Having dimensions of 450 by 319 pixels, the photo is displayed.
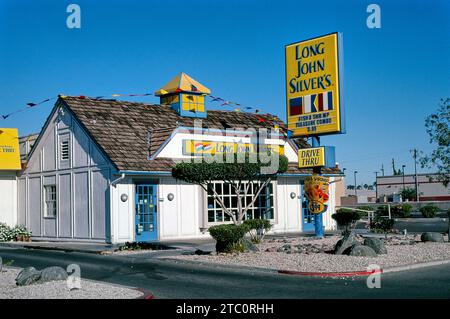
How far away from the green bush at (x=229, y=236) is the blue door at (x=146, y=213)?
6704mm

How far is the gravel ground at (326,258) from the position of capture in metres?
15.2

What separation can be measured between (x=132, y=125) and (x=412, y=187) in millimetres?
78228

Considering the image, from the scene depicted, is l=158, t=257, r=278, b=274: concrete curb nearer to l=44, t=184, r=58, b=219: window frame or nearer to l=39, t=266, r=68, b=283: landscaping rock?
l=39, t=266, r=68, b=283: landscaping rock

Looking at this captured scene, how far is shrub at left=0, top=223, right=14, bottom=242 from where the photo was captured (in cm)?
2777

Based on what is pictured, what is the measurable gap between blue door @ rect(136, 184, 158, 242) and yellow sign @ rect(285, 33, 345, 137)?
644 cm

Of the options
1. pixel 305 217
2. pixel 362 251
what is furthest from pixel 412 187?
pixel 362 251

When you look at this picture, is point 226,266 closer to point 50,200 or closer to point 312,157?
point 312,157

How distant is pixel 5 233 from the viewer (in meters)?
27.9

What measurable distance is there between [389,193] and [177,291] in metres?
94.6

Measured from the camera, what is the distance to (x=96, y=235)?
24.4 metres

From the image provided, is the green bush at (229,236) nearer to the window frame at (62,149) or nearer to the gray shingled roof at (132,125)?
the gray shingled roof at (132,125)

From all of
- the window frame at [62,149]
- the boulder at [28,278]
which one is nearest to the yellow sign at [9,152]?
the window frame at [62,149]

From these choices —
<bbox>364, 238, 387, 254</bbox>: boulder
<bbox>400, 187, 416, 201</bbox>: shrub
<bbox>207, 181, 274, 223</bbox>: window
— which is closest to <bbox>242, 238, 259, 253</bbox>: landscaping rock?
<bbox>364, 238, 387, 254</bbox>: boulder

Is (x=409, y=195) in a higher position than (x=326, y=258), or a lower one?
lower
